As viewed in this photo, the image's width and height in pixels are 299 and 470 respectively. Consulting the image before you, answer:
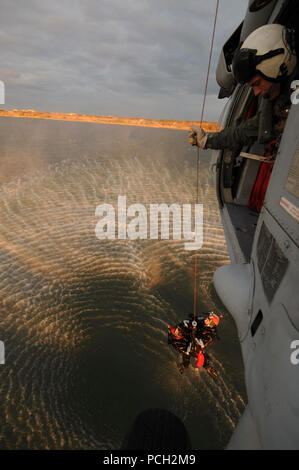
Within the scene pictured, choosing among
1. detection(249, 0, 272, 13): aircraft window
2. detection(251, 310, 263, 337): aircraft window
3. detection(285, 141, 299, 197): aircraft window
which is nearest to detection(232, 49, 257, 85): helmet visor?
detection(249, 0, 272, 13): aircraft window

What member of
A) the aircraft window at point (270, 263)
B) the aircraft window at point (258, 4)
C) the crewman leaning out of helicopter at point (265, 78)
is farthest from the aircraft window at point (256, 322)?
the aircraft window at point (258, 4)

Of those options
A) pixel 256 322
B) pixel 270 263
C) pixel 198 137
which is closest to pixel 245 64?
pixel 198 137

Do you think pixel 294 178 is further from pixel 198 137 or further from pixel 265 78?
pixel 198 137

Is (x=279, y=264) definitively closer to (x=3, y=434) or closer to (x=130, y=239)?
(x=3, y=434)

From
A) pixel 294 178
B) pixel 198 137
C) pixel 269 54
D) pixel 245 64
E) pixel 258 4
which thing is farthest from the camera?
pixel 198 137

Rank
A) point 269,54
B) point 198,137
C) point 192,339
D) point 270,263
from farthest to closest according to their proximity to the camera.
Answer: point 192,339, point 198,137, point 269,54, point 270,263

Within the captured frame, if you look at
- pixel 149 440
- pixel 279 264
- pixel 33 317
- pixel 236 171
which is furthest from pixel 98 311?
pixel 279 264

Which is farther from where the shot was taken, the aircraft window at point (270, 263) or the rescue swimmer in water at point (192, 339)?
the rescue swimmer in water at point (192, 339)

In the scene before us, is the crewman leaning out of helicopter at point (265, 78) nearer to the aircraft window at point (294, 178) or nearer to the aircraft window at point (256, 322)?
the aircraft window at point (294, 178)
